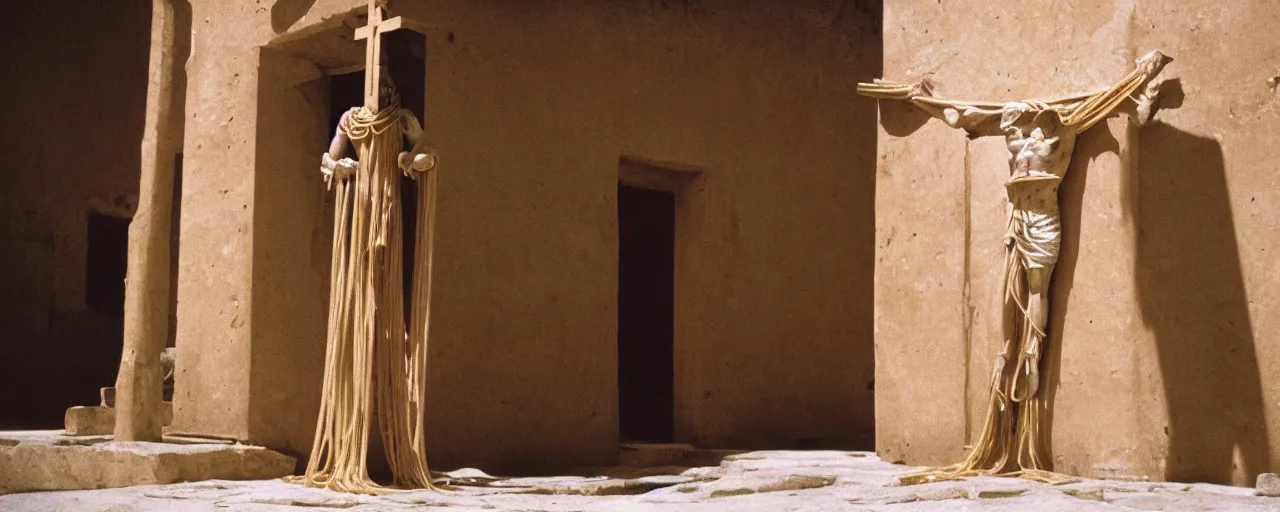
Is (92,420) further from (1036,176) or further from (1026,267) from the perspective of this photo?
(1036,176)

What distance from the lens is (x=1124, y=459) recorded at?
5.42m

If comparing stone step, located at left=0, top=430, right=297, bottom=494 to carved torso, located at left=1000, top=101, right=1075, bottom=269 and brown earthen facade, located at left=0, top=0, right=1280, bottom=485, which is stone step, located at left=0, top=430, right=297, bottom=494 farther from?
carved torso, located at left=1000, top=101, right=1075, bottom=269

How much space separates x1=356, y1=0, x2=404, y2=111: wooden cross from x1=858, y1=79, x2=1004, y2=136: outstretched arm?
2.01m

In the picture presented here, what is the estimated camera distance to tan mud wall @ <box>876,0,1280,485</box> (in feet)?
17.3

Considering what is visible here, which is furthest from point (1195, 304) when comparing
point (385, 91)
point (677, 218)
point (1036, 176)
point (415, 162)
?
point (677, 218)

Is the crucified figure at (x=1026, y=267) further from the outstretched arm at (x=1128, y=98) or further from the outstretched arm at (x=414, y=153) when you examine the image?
the outstretched arm at (x=414, y=153)

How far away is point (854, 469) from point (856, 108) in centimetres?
364

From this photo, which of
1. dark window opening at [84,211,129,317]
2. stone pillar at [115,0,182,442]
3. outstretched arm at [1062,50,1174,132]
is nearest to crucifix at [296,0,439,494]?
stone pillar at [115,0,182,442]

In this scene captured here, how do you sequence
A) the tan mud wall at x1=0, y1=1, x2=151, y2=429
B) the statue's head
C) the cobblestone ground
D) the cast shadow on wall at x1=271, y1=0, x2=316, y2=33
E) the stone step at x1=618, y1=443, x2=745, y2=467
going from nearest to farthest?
the cobblestone ground → the statue's head → the cast shadow on wall at x1=271, y1=0, x2=316, y2=33 → the stone step at x1=618, y1=443, x2=745, y2=467 → the tan mud wall at x1=0, y1=1, x2=151, y2=429

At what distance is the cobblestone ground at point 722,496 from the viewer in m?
4.80

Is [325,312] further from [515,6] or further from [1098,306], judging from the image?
[1098,306]

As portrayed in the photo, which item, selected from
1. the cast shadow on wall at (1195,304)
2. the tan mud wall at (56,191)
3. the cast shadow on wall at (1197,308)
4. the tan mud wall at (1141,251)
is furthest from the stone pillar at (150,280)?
the cast shadow on wall at (1197,308)

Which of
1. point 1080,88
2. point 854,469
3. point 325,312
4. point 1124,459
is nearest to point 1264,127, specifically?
point 1080,88

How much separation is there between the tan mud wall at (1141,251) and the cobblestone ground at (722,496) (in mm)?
257
